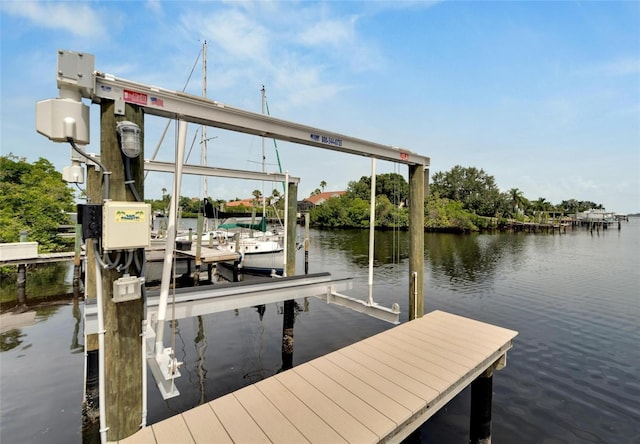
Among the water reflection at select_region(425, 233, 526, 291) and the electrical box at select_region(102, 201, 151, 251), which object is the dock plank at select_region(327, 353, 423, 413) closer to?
the electrical box at select_region(102, 201, 151, 251)

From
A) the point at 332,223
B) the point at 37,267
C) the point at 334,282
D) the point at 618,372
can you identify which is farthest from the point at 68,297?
the point at 332,223

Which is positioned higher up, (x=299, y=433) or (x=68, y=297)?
(x=299, y=433)

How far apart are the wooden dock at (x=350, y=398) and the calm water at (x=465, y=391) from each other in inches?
69.5

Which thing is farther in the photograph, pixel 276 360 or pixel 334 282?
pixel 276 360

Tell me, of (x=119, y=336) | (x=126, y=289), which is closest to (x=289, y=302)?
(x=119, y=336)

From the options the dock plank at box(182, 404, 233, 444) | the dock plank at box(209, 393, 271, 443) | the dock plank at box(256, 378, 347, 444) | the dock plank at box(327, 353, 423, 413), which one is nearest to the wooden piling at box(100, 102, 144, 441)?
the dock plank at box(182, 404, 233, 444)

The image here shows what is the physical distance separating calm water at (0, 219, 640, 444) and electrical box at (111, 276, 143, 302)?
4.56 metres

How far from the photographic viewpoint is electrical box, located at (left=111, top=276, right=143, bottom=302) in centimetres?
289

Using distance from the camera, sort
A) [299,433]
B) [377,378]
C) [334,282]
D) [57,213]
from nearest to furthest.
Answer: [299,433]
[377,378]
[334,282]
[57,213]

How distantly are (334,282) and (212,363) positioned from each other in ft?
14.2

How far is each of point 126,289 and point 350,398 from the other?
9.33ft

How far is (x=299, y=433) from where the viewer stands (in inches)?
126

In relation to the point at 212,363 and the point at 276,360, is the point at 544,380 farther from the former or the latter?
the point at 212,363

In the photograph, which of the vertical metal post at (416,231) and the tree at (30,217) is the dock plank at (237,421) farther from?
the tree at (30,217)
